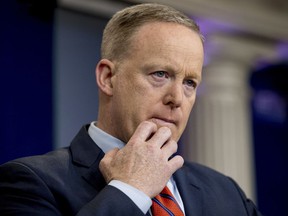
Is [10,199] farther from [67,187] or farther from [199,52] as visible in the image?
[199,52]

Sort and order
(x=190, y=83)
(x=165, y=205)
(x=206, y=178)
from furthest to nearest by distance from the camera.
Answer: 1. (x=206, y=178)
2. (x=190, y=83)
3. (x=165, y=205)

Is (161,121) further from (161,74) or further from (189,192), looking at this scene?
(189,192)

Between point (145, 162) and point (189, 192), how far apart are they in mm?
319

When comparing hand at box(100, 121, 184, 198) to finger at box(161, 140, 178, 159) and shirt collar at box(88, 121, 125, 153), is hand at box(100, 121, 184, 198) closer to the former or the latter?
finger at box(161, 140, 178, 159)

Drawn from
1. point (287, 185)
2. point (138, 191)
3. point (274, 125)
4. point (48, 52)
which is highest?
point (138, 191)

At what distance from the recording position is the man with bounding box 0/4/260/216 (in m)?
1.43

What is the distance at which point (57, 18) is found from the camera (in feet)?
11.6

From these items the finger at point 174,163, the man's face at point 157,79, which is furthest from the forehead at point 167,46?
the finger at point 174,163

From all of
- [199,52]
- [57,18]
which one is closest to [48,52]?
[57,18]

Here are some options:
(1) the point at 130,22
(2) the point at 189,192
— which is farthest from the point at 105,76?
(2) the point at 189,192

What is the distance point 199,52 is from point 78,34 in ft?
6.75

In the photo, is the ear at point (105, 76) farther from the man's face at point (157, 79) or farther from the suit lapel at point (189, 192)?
the suit lapel at point (189, 192)

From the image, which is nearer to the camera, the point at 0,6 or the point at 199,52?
the point at 199,52

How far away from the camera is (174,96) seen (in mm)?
1575
